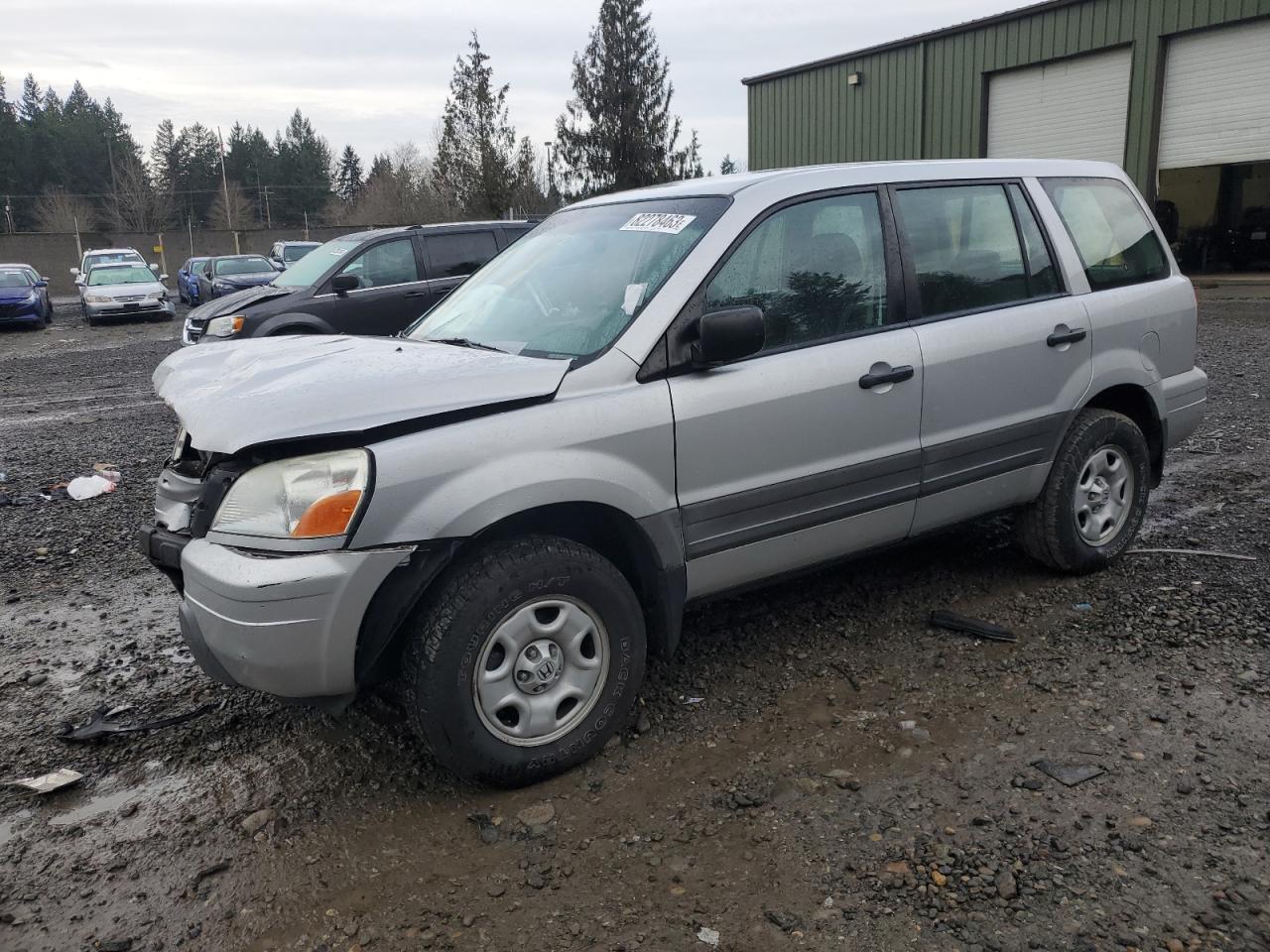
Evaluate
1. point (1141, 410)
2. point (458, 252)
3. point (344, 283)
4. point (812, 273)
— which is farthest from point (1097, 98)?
point (812, 273)

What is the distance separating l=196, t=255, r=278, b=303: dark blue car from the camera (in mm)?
24188

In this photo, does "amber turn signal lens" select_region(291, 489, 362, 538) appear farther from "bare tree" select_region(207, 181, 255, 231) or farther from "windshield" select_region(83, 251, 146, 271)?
"bare tree" select_region(207, 181, 255, 231)

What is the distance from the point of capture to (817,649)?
4027mm

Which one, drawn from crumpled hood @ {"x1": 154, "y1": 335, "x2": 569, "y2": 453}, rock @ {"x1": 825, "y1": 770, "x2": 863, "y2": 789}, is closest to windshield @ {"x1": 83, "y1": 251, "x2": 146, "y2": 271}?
crumpled hood @ {"x1": 154, "y1": 335, "x2": 569, "y2": 453}

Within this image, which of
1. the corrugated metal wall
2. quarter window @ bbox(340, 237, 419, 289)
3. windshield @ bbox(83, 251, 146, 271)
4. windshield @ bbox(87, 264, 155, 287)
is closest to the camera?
quarter window @ bbox(340, 237, 419, 289)

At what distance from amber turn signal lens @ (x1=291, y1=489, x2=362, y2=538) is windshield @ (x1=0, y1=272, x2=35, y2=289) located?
932 inches

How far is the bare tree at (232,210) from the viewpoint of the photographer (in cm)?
7794

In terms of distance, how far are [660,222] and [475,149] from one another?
39864 millimetres

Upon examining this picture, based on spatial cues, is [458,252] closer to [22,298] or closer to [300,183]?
[22,298]

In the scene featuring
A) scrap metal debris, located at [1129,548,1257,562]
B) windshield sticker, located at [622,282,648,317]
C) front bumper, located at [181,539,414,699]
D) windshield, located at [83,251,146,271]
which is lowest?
scrap metal debris, located at [1129,548,1257,562]

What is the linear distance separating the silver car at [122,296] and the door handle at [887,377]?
2310cm

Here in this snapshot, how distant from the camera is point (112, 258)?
27.5 m

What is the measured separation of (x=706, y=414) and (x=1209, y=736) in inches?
76.6

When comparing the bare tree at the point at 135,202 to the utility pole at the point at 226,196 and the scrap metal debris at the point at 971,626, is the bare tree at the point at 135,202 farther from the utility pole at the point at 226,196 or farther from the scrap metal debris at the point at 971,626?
the scrap metal debris at the point at 971,626
